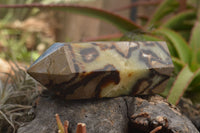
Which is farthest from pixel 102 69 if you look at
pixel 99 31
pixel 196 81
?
pixel 99 31

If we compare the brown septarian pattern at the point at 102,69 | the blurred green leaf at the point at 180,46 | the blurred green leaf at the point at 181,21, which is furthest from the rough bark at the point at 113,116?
the blurred green leaf at the point at 181,21

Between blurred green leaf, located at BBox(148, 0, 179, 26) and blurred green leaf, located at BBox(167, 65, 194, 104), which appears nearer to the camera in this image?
blurred green leaf, located at BBox(167, 65, 194, 104)

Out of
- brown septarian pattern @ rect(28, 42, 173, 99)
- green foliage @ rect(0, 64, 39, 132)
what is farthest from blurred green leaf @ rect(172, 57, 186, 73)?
green foliage @ rect(0, 64, 39, 132)

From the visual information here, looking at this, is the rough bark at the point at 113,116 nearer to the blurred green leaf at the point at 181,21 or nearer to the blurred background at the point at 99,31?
the blurred background at the point at 99,31

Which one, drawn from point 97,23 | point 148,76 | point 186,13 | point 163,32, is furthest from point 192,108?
point 97,23

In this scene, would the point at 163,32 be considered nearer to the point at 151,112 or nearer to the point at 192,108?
the point at 192,108

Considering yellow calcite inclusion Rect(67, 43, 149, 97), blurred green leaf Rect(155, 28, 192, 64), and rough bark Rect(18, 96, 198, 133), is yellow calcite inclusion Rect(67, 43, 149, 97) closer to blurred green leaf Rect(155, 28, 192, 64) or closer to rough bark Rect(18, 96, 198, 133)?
rough bark Rect(18, 96, 198, 133)

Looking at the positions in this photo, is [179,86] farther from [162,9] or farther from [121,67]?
[162,9]
